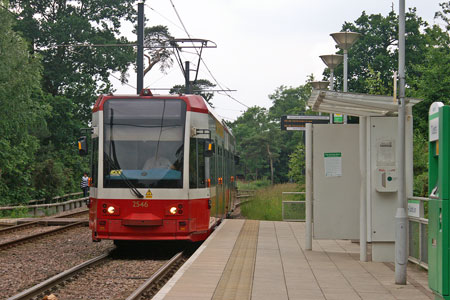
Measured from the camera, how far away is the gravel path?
10906 millimetres

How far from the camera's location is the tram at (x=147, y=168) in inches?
546

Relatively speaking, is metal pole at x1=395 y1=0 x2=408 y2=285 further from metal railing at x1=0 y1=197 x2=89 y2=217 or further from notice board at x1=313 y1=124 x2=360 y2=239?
metal railing at x1=0 y1=197 x2=89 y2=217

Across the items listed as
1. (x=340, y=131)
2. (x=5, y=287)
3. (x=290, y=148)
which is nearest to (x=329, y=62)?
(x=340, y=131)

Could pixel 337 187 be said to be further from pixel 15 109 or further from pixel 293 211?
pixel 15 109

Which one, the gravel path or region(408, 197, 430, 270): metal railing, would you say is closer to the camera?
region(408, 197, 430, 270): metal railing

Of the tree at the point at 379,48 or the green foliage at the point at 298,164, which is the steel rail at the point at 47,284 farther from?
the tree at the point at 379,48

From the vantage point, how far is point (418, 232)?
421 inches

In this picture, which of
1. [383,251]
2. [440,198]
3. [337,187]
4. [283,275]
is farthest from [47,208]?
[440,198]

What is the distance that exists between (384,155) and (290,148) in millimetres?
93709

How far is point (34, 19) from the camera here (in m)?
48.2

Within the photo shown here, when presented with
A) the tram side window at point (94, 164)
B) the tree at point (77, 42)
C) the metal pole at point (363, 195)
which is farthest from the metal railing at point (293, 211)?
the tree at point (77, 42)

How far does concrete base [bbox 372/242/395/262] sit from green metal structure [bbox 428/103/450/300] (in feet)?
17.6

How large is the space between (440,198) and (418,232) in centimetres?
450

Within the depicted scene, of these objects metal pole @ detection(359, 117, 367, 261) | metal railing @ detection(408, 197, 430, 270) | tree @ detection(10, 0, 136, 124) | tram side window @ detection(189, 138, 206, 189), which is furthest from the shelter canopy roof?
tree @ detection(10, 0, 136, 124)
